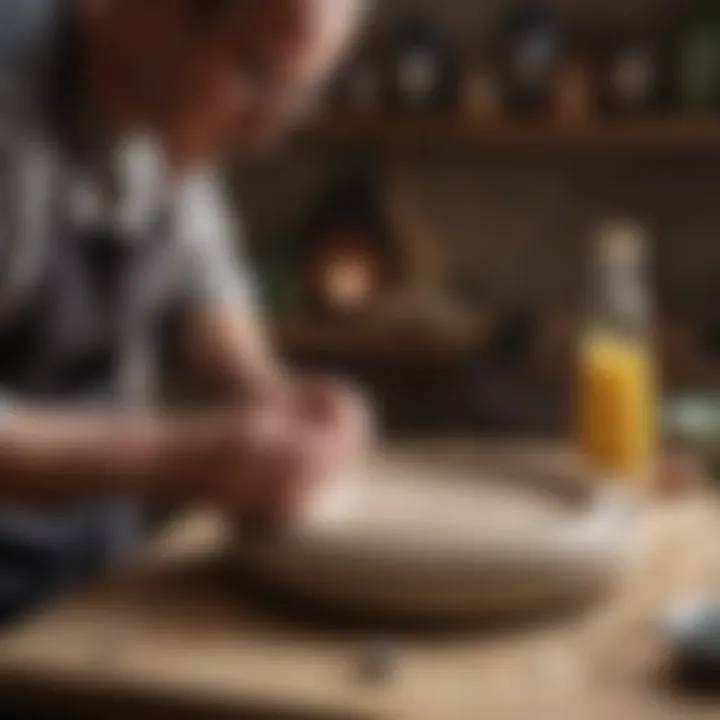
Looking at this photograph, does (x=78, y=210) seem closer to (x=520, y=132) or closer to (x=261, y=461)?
(x=261, y=461)

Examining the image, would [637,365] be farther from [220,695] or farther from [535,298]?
[535,298]

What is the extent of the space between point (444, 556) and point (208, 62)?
1.72 ft

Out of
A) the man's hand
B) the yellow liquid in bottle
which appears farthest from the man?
the yellow liquid in bottle

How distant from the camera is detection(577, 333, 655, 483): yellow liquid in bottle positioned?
4.61 ft

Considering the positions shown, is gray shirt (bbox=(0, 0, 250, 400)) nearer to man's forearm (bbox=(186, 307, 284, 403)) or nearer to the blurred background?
man's forearm (bbox=(186, 307, 284, 403))

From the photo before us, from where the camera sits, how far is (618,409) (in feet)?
4.62

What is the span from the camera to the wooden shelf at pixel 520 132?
2.31m

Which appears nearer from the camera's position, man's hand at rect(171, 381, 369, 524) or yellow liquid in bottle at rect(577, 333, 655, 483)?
man's hand at rect(171, 381, 369, 524)

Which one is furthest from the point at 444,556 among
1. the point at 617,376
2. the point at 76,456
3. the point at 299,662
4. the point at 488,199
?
the point at 488,199

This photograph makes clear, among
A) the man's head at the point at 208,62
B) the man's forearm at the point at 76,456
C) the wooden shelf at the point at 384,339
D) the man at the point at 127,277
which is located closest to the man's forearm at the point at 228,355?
the man at the point at 127,277

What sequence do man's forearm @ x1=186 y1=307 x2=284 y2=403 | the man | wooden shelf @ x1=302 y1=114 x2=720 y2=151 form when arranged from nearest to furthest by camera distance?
1. the man
2. man's forearm @ x1=186 y1=307 x2=284 y2=403
3. wooden shelf @ x1=302 y1=114 x2=720 y2=151

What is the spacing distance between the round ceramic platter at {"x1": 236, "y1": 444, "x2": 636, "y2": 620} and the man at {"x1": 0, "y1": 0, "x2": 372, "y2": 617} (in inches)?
1.9

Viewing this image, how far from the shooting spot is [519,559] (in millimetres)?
1038

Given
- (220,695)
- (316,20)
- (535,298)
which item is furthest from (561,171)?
(220,695)
